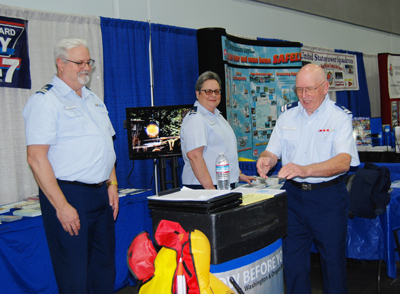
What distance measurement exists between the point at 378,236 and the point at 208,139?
62.2 inches

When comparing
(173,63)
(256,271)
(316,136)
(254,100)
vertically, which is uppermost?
(173,63)

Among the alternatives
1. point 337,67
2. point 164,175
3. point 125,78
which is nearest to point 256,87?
point 125,78

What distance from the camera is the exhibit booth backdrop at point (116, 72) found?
3936 millimetres

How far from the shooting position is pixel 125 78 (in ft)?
16.0

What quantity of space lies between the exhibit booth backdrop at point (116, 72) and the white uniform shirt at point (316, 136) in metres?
2.59

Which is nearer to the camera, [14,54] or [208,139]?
[208,139]

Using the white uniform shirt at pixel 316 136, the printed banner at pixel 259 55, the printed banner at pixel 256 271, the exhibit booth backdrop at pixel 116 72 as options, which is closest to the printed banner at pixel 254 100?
the printed banner at pixel 259 55

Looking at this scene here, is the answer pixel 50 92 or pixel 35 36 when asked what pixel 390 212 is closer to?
pixel 50 92

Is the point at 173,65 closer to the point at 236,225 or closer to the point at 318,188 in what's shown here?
the point at 318,188

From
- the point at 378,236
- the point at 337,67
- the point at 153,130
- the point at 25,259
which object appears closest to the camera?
the point at 25,259

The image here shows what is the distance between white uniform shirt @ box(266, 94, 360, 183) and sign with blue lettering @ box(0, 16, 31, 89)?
263 centimetres

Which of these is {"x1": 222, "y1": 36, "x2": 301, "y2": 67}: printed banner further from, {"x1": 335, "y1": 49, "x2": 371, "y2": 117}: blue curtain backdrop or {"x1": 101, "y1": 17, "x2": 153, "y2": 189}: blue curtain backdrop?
{"x1": 335, "y1": 49, "x2": 371, "y2": 117}: blue curtain backdrop

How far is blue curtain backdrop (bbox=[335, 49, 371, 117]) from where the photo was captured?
892 centimetres

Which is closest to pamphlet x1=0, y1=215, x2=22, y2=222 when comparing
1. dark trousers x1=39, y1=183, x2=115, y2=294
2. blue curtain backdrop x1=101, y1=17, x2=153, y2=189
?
dark trousers x1=39, y1=183, x2=115, y2=294
